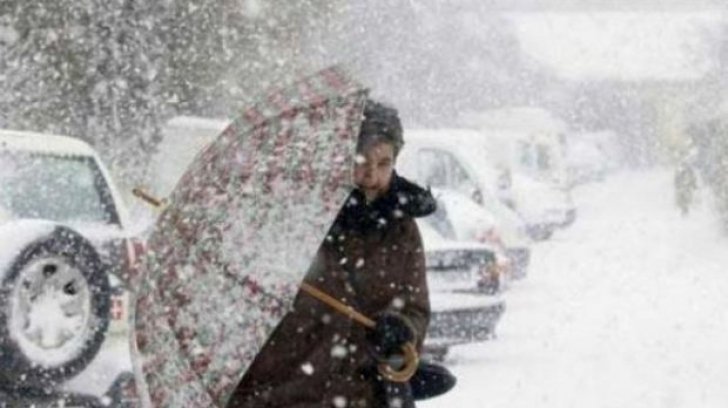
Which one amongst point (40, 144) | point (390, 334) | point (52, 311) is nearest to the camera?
point (390, 334)

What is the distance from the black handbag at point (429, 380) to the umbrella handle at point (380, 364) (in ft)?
0.89

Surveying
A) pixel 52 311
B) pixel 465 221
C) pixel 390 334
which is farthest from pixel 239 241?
pixel 465 221

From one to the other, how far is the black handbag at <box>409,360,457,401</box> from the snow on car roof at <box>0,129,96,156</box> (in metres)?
3.74

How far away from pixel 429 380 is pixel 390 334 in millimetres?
434

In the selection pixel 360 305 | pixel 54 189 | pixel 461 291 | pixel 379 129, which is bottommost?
pixel 461 291

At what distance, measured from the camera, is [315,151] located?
173 inches

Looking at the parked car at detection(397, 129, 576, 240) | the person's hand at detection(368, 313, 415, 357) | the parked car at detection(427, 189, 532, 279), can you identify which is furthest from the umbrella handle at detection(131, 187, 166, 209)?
the parked car at detection(397, 129, 576, 240)

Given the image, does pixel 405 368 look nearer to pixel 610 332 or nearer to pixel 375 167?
pixel 375 167

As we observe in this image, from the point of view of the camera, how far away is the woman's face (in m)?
4.40

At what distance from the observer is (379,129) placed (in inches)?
174

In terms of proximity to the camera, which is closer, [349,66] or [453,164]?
[349,66]

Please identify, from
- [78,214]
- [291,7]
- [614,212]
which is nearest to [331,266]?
[78,214]

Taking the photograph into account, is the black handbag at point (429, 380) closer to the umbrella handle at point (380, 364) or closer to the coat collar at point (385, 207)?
the umbrella handle at point (380, 364)

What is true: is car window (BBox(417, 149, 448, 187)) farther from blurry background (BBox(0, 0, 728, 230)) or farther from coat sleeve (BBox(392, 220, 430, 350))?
coat sleeve (BBox(392, 220, 430, 350))
